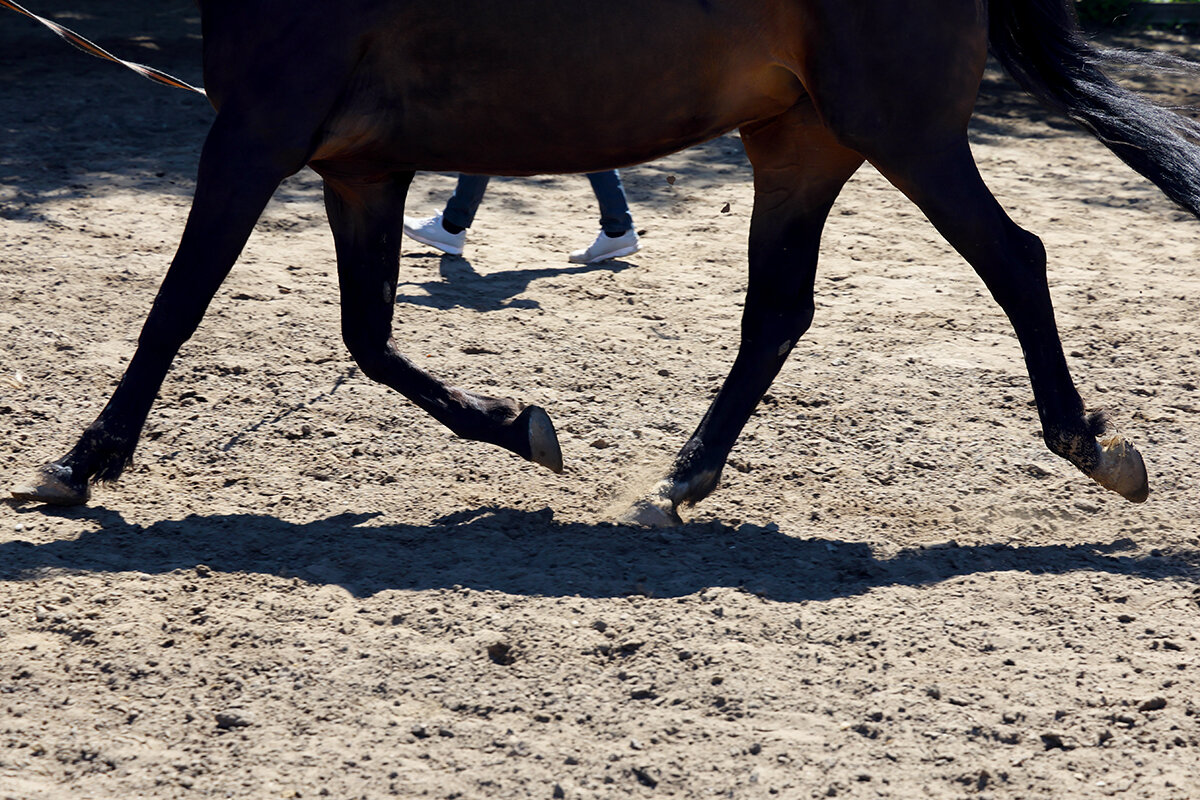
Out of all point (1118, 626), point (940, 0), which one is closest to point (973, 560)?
point (1118, 626)

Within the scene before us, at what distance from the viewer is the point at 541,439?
3535mm

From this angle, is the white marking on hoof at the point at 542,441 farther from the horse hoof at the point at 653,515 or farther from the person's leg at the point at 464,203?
the person's leg at the point at 464,203

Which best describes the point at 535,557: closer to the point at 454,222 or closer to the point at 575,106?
the point at 575,106

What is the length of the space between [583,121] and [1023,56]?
1.35m

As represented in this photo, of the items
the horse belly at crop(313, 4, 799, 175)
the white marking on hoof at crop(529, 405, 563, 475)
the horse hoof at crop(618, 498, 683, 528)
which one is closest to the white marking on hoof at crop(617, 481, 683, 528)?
the horse hoof at crop(618, 498, 683, 528)

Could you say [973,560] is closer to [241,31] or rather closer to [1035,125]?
[241,31]

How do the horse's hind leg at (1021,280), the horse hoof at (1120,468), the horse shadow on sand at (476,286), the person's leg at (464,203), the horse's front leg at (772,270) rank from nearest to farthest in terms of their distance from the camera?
the horse's hind leg at (1021,280) < the horse hoof at (1120,468) < the horse's front leg at (772,270) < the horse shadow on sand at (476,286) < the person's leg at (464,203)

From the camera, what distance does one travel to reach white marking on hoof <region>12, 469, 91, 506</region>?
3.21 meters

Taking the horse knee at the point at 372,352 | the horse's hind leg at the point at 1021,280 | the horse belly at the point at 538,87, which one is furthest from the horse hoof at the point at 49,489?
the horse's hind leg at the point at 1021,280

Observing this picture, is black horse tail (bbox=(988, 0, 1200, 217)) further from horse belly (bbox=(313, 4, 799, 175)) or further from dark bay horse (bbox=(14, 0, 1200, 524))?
horse belly (bbox=(313, 4, 799, 175))

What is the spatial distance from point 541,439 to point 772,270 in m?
0.84

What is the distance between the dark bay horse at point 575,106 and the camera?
3.03 meters

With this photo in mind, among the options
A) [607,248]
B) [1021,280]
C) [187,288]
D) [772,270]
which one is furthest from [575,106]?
[607,248]

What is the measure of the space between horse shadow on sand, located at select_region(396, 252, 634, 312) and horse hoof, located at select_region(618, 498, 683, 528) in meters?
1.80
